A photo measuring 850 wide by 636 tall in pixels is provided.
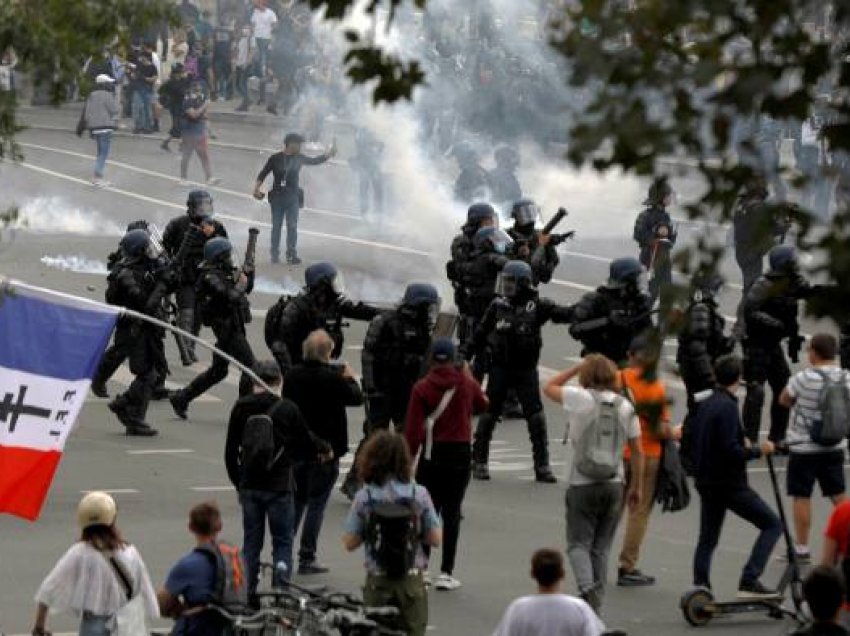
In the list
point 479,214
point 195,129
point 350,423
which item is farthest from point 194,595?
point 195,129

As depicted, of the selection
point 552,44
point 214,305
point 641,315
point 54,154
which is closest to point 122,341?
point 214,305

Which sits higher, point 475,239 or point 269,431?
point 475,239

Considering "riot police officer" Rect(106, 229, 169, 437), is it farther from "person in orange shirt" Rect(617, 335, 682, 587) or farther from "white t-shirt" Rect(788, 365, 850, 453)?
"white t-shirt" Rect(788, 365, 850, 453)

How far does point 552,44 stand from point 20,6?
15.7 ft

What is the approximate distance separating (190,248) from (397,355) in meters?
4.73

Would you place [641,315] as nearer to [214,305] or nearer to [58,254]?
[214,305]

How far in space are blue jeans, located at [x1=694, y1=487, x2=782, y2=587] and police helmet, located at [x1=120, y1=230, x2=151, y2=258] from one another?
276 inches

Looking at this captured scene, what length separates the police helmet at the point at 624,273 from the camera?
61.9 feet

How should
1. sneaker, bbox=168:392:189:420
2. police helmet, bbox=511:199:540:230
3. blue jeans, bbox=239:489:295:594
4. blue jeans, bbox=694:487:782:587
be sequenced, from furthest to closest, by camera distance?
police helmet, bbox=511:199:540:230 → sneaker, bbox=168:392:189:420 → blue jeans, bbox=694:487:782:587 → blue jeans, bbox=239:489:295:594

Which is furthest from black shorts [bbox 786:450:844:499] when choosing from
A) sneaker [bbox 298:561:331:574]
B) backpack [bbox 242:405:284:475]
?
backpack [bbox 242:405:284:475]

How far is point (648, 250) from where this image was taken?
2639 cm

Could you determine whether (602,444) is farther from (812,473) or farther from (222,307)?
(222,307)

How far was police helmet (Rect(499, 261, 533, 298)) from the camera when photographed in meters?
19.0

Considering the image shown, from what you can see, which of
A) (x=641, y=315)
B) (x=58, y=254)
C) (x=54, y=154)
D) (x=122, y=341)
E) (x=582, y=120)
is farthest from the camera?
(x=54, y=154)
